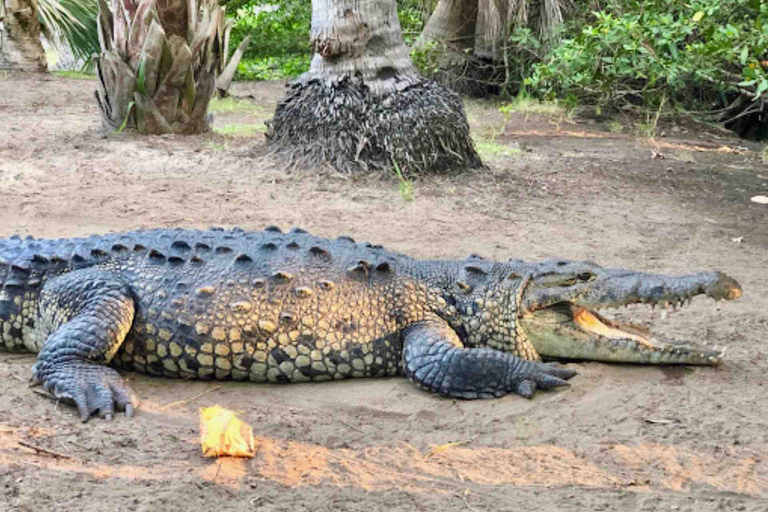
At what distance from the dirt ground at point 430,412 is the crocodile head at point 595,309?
9 centimetres

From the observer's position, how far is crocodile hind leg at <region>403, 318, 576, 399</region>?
3896 mm

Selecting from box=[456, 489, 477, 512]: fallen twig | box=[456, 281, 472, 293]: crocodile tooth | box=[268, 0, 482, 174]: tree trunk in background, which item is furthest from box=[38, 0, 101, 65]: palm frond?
box=[456, 489, 477, 512]: fallen twig

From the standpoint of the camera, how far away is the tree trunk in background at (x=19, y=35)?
14289 millimetres

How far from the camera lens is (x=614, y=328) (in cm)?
430

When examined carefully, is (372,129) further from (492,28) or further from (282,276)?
(492,28)

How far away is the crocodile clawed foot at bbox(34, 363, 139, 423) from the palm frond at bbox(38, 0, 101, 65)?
12.1 meters

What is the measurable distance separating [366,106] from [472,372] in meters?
4.56

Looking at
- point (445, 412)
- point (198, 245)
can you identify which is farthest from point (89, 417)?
point (445, 412)

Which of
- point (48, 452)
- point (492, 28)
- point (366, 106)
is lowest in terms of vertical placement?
point (48, 452)

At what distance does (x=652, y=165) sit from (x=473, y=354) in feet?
20.5

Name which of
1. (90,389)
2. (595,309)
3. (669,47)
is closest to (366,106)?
(669,47)

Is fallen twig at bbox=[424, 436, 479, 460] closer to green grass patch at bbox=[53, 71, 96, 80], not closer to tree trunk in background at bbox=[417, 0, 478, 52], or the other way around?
tree trunk in background at bbox=[417, 0, 478, 52]

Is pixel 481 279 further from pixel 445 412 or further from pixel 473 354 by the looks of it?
pixel 445 412

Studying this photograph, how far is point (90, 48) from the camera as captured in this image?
15.2m
